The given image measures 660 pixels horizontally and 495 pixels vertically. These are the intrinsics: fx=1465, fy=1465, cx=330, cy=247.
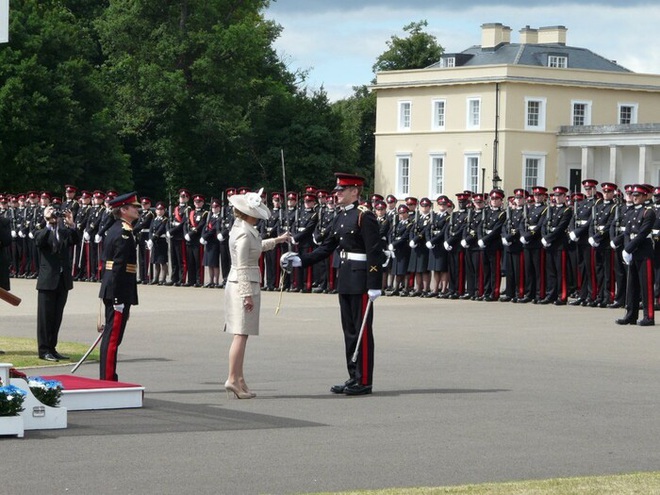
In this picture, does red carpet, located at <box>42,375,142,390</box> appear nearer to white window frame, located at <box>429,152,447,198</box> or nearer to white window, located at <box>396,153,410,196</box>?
white window frame, located at <box>429,152,447,198</box>

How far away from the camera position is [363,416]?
1238 cm

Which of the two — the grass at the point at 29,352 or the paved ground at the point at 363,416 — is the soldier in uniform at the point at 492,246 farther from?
the grass at the point at 29,352

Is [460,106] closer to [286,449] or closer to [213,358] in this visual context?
[213,358]

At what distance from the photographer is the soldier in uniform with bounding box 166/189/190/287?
3362 centimetres

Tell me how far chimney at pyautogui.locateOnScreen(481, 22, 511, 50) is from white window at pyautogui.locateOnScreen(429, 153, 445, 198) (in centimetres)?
963

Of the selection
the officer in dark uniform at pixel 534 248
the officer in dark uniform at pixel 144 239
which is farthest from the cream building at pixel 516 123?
the officer in dark uniform at pixel 534 248

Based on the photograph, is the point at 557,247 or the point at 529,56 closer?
the point at 557,247

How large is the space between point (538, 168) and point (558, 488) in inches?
3038

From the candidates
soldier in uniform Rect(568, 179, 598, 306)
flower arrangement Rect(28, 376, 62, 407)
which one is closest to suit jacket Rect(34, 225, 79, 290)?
flower arrangement Rect(28, 376, 62, 407)

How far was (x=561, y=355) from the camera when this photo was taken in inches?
692

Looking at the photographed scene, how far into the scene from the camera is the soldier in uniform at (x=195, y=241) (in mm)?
33125

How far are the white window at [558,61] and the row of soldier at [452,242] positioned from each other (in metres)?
58.1

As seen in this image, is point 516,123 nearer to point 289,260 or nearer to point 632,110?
point 632,110

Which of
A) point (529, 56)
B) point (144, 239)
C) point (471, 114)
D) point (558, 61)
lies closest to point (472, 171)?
point (471, 114)
